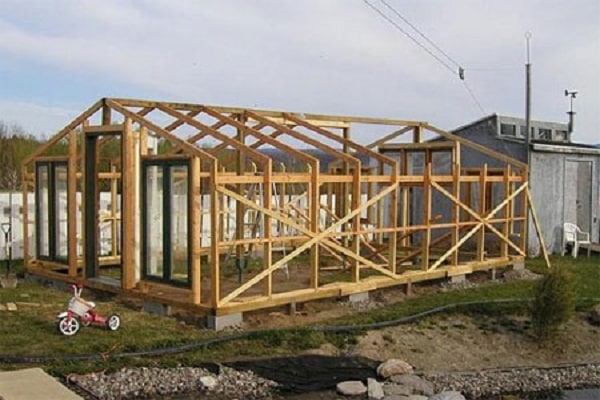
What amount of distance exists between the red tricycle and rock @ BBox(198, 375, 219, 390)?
2.06 m

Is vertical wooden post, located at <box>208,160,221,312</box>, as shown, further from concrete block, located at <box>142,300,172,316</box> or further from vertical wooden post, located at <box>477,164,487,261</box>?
vertical wooden post, located at <box>477,164,487,261</box>

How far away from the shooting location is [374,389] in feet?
21.6

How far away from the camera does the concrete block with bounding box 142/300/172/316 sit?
9008mm

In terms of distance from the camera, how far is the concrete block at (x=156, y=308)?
29.6 ft

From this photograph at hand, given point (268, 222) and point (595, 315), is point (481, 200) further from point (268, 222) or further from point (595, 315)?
point (268, 222)

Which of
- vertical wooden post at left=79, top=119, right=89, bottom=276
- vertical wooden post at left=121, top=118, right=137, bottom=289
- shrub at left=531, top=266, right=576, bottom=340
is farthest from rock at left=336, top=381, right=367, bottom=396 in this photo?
vertical wooden post at left=79, top=119, right=89, bottom=276

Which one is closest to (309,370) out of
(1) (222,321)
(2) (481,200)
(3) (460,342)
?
(1) (222,321)

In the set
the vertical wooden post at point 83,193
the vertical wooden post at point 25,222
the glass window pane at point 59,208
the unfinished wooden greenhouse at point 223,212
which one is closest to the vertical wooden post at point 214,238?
the unfinished wooden greenhouse at point 223,212

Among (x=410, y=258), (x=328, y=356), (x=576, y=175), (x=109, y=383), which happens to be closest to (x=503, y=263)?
(x=410, y=258)

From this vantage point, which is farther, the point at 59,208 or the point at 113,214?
the point at 113,214

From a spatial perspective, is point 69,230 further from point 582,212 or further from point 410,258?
point 582,212

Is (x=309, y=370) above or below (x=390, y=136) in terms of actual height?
below

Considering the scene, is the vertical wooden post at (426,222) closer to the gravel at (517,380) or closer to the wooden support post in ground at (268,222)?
the wooden support post in ground at (268,222)

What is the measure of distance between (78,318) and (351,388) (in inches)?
131
